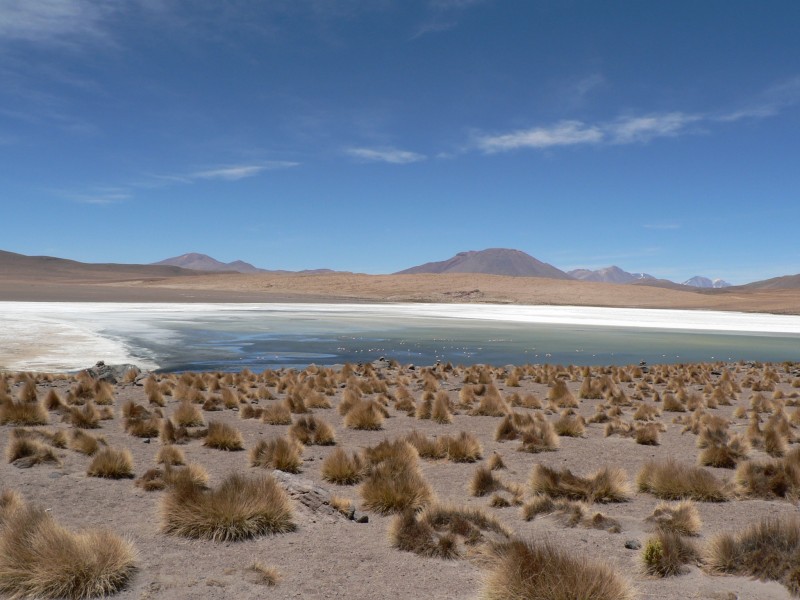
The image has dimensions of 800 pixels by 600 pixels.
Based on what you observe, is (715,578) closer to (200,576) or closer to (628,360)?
(200,576)

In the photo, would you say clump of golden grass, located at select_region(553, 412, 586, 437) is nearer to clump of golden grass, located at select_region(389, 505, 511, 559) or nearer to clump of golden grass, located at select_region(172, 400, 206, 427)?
clump of golden grass, located at select_region(389, 505, 511, 559)

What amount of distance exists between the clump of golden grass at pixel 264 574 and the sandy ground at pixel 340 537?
0.05m

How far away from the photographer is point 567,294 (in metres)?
94.0

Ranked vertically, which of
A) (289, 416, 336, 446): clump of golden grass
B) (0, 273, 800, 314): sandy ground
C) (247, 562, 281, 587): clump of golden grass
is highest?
(0, 273, 800, 314): sandy ground

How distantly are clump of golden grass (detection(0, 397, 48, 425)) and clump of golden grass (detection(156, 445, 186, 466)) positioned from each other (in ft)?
10.8

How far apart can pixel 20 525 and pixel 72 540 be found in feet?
1.64

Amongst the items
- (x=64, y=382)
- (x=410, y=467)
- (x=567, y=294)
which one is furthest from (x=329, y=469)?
(x=567, y=294)

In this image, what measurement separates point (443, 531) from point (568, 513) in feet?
4.47

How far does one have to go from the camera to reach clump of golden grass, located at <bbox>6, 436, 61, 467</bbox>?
7.49 m

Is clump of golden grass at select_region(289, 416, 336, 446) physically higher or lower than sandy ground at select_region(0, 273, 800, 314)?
lower

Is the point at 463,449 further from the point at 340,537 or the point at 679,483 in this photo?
the point at 340,537

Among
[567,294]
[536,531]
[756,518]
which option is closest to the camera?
[536,531]

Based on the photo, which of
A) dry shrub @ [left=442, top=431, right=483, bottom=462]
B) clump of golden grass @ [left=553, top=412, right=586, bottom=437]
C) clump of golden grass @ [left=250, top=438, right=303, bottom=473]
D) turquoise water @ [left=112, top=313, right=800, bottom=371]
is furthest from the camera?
turquoise water @ [left=112, top=313, right=800, bottom=371]

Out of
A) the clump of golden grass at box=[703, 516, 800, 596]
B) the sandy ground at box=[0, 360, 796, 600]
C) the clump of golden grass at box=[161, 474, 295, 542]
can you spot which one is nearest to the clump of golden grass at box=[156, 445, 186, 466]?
the sandy ground at box=[0, 360, 796, 600]
